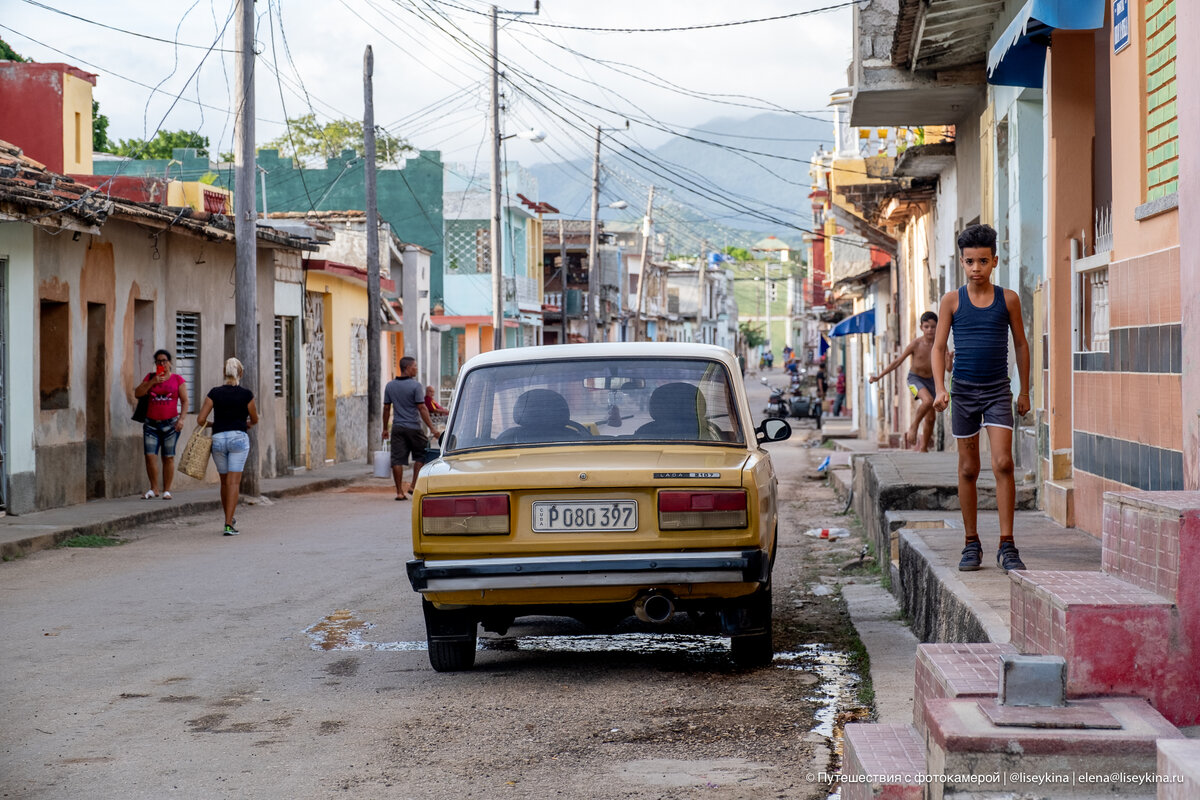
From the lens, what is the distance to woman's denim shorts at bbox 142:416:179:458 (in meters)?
18.5

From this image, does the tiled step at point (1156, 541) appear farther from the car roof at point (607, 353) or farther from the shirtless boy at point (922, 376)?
the shirtless boy at point (922, 376)

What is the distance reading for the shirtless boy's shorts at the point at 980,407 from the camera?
7.20 metres

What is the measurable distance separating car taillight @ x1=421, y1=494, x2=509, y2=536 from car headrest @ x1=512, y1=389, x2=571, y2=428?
95 cm

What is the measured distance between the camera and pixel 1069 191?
988 cm

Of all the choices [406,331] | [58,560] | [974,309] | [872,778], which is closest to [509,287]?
[406,331]

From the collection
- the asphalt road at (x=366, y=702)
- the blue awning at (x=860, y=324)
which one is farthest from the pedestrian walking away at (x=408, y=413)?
the blue awning at (x=860, y=324)

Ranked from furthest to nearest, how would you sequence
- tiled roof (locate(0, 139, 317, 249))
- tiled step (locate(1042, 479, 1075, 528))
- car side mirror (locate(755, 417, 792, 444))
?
tiled roof (locate(0, 139, 317, 249)), tiled step (locate(1042, 479, 1075, 528)), car side mirror (locate(755, 417, 792, 444))

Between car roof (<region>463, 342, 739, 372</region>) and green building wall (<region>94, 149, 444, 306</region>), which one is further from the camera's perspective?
green building wall (<region>94, 149, 444, 306</region>)

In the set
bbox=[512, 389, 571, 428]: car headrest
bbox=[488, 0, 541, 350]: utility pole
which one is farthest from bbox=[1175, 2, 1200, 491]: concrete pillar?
bbox=[488, 0, 541, 350]: utility pole

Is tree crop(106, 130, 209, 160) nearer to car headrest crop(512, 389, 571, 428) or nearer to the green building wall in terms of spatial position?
the green building wall

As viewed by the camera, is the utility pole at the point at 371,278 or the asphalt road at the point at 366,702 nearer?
the asphalt road at the point at 366,702

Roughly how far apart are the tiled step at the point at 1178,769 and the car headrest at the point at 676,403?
4.35 meters

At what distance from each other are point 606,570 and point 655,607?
0.29m

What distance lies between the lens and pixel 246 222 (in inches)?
757
